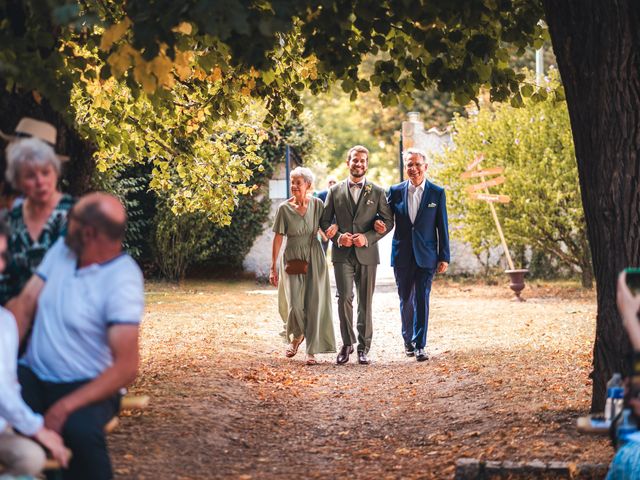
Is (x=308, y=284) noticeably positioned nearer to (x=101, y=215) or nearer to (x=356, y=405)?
(x=356, y=405)

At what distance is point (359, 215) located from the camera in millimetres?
11695

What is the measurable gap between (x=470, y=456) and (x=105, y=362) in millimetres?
3197

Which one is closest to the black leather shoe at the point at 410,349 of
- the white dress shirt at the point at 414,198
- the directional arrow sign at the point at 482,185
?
the white dress shirt at the point at 414,198

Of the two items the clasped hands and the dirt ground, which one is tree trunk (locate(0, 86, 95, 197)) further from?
the clasped hands

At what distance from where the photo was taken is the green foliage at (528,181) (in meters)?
22.1

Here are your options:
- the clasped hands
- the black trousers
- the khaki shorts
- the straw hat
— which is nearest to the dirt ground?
the clasped hands

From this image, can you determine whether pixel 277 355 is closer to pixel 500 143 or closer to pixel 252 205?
pixel 500 143

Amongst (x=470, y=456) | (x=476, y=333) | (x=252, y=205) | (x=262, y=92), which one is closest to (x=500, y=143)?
(x=252, y=205)

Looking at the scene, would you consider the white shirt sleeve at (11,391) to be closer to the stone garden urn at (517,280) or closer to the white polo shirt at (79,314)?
the white polo shirt at (79,314)

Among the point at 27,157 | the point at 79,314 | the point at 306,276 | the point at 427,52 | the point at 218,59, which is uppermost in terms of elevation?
the point at 218,59

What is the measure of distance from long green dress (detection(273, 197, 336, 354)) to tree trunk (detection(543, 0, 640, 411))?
15.8ft

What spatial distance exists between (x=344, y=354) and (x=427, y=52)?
13.8 ft

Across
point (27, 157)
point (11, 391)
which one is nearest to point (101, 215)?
point (27, 157)

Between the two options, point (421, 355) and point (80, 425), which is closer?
point (80, 425)
